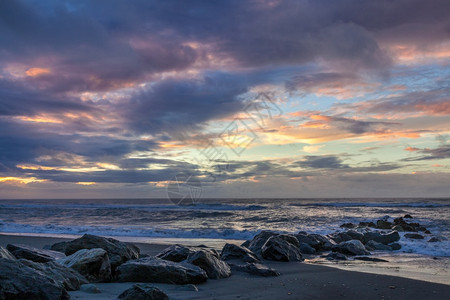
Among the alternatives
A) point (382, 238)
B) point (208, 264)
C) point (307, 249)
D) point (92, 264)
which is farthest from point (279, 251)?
point (382, 238)

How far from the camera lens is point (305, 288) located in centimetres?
551

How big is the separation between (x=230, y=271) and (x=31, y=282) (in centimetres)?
387

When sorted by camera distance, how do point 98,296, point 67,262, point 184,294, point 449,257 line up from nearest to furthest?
point 98,296 → point 184,294 → point 67,262 → point 449,257

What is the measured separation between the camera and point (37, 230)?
1902 centimetres

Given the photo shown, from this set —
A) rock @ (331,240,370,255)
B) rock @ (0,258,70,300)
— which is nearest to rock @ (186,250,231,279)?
rock @ (0,258,70,300)

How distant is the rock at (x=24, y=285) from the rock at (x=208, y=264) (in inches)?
111

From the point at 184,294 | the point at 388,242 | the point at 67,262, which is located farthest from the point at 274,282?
the point at 388,242

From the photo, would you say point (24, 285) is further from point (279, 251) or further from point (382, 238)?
point (382, 238)

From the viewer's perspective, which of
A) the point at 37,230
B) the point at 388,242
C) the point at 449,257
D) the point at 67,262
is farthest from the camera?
the point at 37,230

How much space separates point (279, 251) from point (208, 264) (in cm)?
297

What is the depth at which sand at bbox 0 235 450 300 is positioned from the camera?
4914mm

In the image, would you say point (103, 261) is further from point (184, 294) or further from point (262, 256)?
point (262, 256)

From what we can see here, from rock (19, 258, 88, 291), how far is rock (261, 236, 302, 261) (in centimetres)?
485

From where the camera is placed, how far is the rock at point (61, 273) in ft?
14.2
